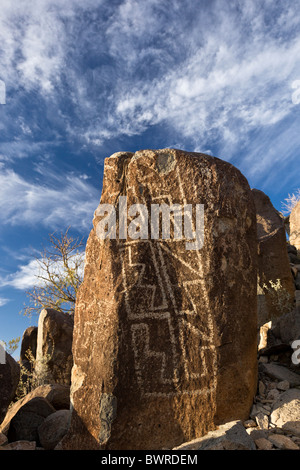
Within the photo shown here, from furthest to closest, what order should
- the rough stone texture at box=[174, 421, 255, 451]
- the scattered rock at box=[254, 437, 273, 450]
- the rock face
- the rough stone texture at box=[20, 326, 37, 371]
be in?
the rough stone texture at box=[20, 326, 37, 371], the rock face, the scattered rock at box=[254, 437, 273, 450], the rough stone texture at box=[174, 421, 255, 451]

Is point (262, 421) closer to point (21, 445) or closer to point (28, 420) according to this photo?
point (21, 445)

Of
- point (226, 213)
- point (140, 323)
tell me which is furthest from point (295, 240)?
point (140, 323)

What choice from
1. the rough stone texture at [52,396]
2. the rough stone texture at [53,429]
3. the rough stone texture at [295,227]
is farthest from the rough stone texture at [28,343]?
the rough stone texture at [295,227]

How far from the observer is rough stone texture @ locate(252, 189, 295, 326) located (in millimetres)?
7020

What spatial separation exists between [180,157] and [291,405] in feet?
9.16

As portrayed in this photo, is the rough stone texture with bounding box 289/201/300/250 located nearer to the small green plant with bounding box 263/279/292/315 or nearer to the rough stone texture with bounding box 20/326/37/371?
the small green plant with bounding box 263/279/292/315

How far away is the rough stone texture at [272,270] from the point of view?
7.02 metres

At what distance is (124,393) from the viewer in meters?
3.80

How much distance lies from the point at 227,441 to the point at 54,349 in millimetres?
4981

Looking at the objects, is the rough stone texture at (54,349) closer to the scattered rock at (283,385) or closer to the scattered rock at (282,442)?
the scattered rock at (283,385)

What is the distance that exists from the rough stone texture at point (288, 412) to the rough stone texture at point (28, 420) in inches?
101

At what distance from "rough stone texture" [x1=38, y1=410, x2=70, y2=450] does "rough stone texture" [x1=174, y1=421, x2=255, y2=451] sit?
1.50m

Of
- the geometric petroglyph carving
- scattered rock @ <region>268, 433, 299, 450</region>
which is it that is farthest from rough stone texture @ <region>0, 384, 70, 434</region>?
scattered rock @ <region>268, 433, 299, 450</region>

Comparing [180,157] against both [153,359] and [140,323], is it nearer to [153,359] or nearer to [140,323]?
[140,323]
